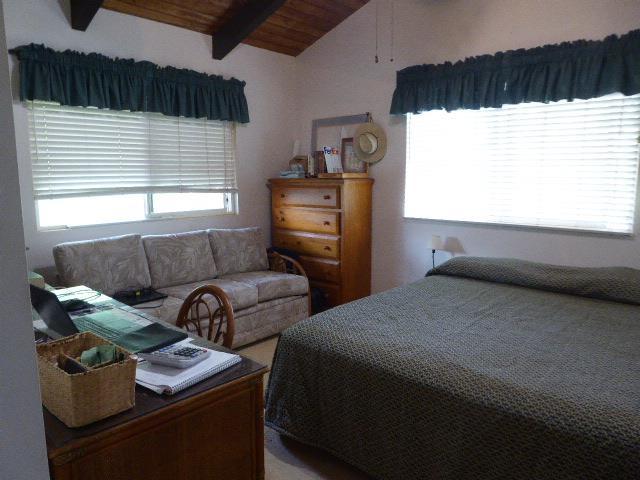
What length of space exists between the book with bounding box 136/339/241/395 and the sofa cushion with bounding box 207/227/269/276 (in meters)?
2.67

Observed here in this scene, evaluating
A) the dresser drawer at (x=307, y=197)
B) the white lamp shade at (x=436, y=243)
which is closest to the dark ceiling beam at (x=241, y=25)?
the dresser drawer at (x=307, y=197)

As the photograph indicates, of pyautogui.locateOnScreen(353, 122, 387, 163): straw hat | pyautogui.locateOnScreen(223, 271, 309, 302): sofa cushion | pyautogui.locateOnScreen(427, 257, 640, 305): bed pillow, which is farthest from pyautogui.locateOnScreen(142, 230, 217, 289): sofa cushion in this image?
pyautogui.locateOnScreen(427, 257, 640, 305): bed pillow

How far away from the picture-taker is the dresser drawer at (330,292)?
166 inches

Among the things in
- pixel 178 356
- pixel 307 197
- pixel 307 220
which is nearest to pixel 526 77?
pixel 307 197

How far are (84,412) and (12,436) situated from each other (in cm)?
34

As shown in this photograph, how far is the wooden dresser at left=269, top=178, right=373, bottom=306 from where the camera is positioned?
163 inches

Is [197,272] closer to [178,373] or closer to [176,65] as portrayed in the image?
[176,65]

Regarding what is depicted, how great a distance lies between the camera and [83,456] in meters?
1.04

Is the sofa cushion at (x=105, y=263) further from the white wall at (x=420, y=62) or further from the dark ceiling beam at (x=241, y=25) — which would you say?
the white wall at (x=420, y=62)

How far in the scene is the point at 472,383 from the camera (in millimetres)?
1672

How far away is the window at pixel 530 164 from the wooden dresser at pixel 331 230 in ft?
1.61

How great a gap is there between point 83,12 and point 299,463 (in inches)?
132

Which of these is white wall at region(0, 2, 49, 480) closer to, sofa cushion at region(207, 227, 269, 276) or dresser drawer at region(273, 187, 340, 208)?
sofa cushion at region(207, 227, 269, 276)

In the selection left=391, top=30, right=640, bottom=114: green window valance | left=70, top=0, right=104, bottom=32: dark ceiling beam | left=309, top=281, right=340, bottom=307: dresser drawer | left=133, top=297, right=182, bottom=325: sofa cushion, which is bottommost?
left=309, top=281, right=340, bottom=307: dresser drawer
